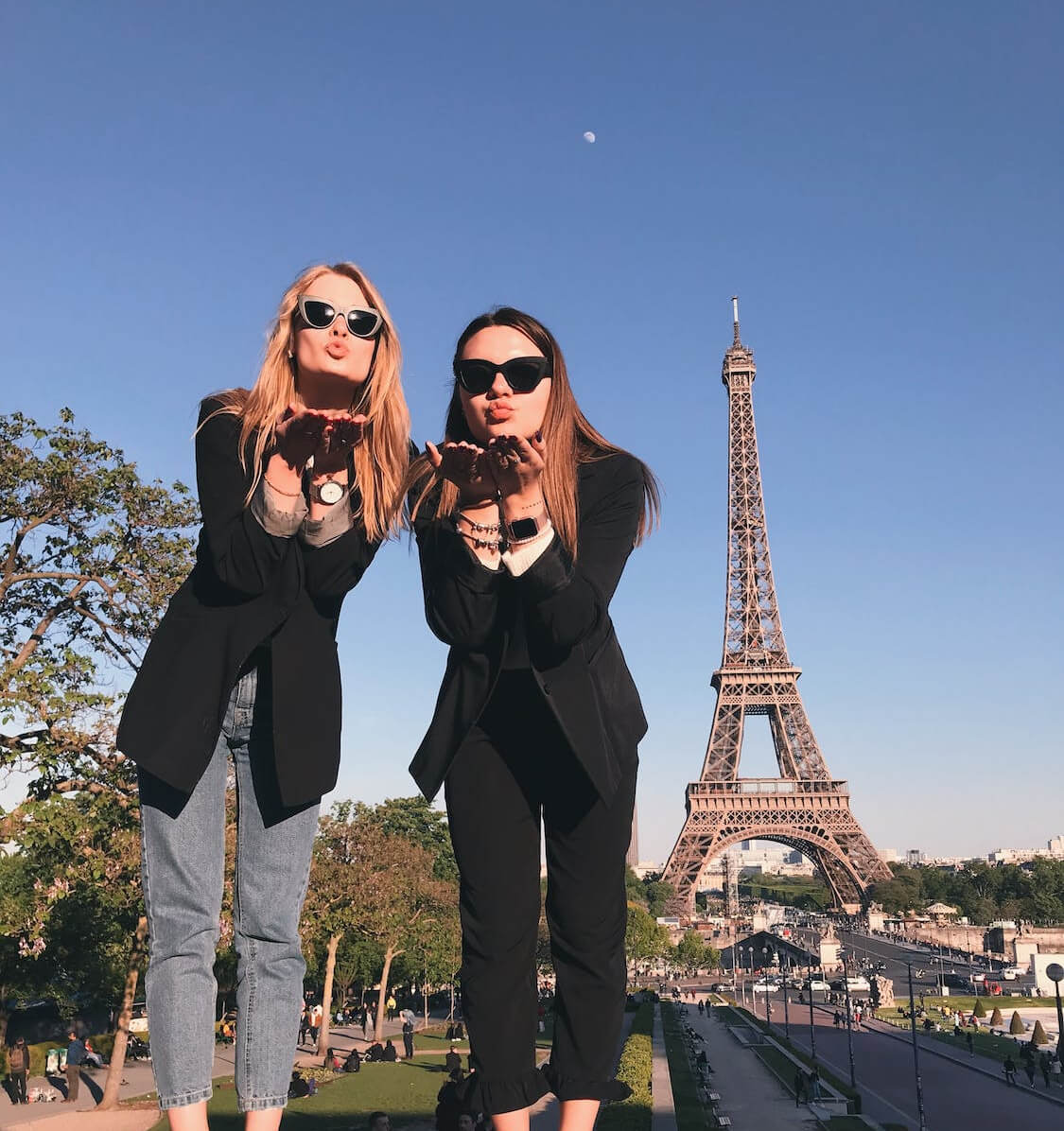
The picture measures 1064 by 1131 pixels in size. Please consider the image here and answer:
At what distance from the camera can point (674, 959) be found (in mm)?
86500

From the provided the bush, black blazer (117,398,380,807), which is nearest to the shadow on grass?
the bush

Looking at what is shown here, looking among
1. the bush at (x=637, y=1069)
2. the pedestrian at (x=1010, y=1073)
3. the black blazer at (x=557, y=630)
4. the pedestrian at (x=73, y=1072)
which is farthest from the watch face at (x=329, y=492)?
the pedestrian at (x=1010, y=1073)

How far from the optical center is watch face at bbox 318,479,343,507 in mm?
3008

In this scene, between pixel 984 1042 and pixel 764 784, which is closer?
pixel 984 1042

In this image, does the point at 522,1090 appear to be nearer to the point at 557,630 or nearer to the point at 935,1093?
the point at 557,630

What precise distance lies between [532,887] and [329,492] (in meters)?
1.32

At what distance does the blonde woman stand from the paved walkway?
84.1 feet

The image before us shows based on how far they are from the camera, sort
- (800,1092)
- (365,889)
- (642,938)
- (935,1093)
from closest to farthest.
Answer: (800,1092), (365,889), (935,1093), (642,938)

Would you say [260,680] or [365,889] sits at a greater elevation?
[260,680]

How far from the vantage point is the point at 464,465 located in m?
2.74

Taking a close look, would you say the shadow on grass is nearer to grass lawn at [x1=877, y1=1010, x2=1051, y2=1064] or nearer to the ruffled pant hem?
the ruffled pant hem

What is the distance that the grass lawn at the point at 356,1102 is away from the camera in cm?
1970

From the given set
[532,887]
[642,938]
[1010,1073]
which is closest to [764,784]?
[642,938]

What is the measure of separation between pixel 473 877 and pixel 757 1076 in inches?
1459
